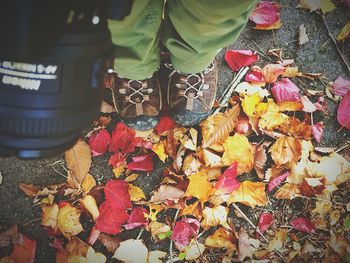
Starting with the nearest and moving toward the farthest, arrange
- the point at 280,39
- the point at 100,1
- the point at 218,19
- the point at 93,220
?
the point at 100,1
the point at 218,19
the point at 93,220
the point at 280,39

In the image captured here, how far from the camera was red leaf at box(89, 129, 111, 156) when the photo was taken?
4.83ft

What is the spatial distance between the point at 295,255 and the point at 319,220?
15cm

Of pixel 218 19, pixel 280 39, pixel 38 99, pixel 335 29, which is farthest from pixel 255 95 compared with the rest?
pixel 38 99

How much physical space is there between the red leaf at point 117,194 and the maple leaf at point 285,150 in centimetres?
54

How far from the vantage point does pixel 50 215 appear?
145cm

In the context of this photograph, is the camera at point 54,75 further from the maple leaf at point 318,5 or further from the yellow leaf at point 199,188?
the maple leaf at point 318,5

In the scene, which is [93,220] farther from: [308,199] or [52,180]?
[308,199]

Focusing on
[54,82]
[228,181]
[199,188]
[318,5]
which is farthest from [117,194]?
[318,5]

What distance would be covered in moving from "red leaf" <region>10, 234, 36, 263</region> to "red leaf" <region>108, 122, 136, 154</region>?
435 millimetres

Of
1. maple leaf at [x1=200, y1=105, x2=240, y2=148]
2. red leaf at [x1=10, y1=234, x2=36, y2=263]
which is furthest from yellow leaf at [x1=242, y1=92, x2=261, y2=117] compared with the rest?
red leaf at [x1=10, y1=234, x2=36, y2=263]

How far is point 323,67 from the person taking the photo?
1594mm

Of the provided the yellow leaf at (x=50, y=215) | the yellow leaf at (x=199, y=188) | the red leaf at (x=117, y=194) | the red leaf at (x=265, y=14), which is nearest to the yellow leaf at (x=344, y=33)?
Result: the red leaf at (x=265, y=14)

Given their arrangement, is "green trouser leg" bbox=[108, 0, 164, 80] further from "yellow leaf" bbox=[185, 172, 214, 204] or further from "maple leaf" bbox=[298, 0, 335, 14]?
"maple leaf" bbox=[298, 0, 335, 14]

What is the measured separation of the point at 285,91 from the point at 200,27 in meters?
0.61
